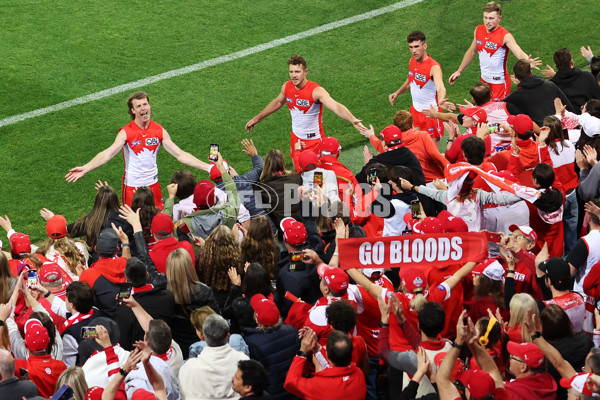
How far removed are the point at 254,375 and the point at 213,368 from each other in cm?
43

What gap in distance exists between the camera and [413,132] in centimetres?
919

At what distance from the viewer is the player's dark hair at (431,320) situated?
539 centimetres

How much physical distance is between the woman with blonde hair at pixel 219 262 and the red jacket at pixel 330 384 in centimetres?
157

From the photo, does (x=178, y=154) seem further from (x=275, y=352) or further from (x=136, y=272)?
(x=275, y=352)

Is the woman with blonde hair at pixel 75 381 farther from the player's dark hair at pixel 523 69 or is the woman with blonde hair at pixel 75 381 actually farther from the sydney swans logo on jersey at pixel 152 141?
the player's dark hair at pixel 523 69

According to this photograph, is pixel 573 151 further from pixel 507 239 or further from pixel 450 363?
pixel 450 363

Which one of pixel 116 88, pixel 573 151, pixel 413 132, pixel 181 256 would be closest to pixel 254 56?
pixel 116 88

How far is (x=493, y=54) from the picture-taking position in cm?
1112

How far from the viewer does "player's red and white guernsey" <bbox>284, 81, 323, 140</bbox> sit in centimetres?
1003

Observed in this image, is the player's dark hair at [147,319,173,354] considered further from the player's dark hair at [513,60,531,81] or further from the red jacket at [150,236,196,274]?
the player's dark hair at [513,60,531,81]

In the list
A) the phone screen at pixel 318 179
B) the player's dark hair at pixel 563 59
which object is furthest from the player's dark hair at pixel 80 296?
the player's dark hair at pixel 563 59

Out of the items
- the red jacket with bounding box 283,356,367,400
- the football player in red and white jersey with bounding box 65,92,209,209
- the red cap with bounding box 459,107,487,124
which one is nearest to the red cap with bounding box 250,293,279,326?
the red jacket with bounding box 283,356,367,400

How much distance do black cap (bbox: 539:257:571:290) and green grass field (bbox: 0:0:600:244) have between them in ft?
17.4

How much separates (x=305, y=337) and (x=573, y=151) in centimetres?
389
